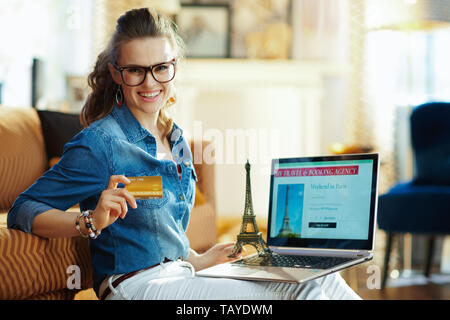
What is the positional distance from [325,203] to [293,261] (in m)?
0.12

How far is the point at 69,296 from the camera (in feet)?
3.75

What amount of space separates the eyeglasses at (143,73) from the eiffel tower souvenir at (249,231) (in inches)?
8.5

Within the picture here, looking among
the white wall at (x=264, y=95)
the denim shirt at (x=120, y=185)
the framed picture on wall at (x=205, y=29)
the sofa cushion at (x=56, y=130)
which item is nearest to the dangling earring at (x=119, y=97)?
the denim shirt at (x=120, y=185)

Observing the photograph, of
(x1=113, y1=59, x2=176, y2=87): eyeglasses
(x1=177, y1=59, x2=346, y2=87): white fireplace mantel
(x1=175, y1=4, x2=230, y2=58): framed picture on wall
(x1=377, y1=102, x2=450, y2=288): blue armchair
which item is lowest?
(x1=377, y1=102, x2=450, y2=288): blue armchair

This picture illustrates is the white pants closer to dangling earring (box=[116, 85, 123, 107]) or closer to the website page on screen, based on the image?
the website page on screen

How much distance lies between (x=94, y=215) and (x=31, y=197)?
0.43ft

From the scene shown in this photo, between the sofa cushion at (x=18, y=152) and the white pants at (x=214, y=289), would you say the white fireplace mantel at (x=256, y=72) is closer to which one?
the sofa cushion at (x=18, y=152)

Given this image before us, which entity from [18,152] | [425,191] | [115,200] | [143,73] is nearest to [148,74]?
[143,73]

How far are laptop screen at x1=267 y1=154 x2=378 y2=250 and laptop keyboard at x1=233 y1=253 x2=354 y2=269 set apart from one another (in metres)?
0.03

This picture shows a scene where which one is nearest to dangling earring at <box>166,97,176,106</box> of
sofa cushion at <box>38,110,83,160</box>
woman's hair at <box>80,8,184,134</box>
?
woman's hair at <box>80,8,184,134</box>

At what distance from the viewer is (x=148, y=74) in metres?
→ 0.98

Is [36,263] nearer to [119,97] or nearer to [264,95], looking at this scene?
[119,97]

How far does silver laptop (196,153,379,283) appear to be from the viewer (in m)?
0.96

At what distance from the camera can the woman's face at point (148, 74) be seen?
38.6 inches
